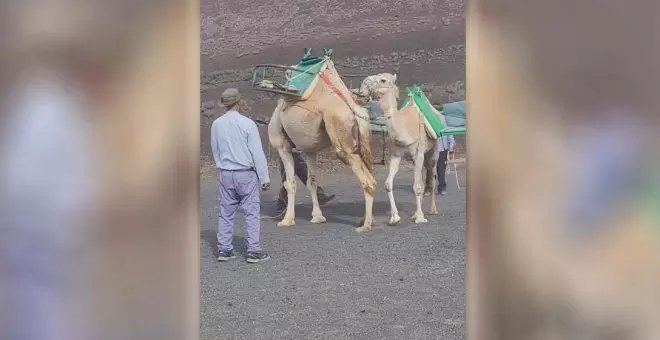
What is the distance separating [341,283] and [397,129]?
2658mm

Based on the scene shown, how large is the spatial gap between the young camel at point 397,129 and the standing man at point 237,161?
210cm

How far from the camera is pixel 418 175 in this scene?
7289 mm

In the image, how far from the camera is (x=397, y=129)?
7.17 m

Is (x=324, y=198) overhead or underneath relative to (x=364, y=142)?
underneath

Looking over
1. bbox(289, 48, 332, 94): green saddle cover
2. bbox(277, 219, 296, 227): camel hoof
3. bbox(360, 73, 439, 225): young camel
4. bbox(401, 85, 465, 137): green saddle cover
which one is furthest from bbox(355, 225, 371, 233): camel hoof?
bbox(289, 48, 332, 94): green saddle cover

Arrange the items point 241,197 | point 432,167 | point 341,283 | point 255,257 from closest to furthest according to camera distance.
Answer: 1. point 341,283
2. point 241,197
3. point 255,257
4. point 432,167

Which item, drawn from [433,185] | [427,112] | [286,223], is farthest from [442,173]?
[286,223]
